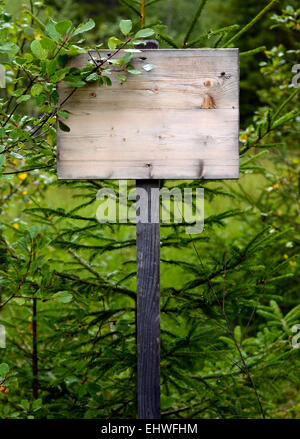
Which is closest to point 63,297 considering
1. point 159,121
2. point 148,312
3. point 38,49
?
point 148,312

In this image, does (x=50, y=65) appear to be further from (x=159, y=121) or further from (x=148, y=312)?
(x=148, y=312)

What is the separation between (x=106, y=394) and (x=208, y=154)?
2128 mm

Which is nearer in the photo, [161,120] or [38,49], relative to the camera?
[38,49]

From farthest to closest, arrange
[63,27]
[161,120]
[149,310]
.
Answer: [149,310]
[161,120]
[63,27]

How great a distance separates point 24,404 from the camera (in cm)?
161

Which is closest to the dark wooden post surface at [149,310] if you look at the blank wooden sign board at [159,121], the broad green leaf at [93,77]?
the blank wooden sign board at [159,121]

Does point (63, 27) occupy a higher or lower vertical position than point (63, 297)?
higher

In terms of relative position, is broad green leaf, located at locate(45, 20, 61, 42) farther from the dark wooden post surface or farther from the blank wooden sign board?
the dark wooden post surface

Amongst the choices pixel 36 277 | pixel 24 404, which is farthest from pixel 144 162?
pixel 24 404

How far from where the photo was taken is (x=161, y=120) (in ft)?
4.50

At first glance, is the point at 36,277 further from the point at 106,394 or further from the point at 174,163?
the point at 106,394

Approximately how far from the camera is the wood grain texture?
4.81ft

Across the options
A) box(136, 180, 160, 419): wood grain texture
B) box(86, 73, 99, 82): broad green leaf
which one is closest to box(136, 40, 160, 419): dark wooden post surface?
Result: box(136, 180, 160, 419): wood grain texture

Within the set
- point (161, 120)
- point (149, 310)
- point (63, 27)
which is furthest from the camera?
A: point (149, 310)
